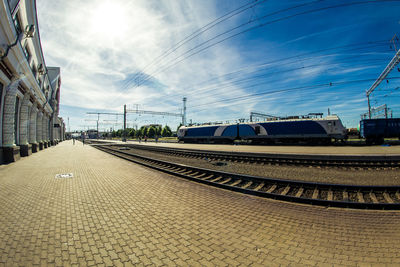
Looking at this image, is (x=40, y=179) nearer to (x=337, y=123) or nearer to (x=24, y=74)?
(x=24, y=74)

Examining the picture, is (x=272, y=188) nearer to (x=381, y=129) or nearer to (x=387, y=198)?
(x=387, y=198)

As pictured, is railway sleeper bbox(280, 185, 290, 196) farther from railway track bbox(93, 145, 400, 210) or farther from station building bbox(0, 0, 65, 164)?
station building bbox(0, 0, 65, 164)

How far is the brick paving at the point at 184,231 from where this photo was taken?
106 inches

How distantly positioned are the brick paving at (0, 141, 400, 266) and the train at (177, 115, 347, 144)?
21072 mm

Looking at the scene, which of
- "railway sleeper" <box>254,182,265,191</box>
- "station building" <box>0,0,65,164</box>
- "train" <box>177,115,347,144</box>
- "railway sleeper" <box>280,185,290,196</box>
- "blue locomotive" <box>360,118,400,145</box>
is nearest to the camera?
"railway sleeper" <box>280,185,290,196</box>

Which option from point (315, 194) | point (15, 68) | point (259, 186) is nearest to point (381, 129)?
point (315, 194)

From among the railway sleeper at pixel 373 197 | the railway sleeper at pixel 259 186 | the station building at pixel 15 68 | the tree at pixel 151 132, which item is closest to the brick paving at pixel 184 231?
the railway sleeper at pixel 373 197

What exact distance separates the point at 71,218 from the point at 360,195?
311 inches

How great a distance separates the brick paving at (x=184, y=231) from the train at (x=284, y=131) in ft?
69.1

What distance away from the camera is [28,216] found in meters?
4.08

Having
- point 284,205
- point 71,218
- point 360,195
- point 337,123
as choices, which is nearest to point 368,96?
point 337,123

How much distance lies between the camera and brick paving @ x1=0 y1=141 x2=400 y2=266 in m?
2.70

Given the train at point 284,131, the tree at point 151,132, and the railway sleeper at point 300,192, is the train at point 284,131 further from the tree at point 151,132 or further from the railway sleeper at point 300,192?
the tree at point 151,132

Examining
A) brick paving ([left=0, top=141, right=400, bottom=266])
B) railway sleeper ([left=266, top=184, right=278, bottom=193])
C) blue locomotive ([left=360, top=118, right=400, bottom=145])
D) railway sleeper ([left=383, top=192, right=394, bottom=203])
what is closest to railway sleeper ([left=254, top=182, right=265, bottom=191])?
railway sleeper ([left=266, top=184, right=278, bottom=193])
